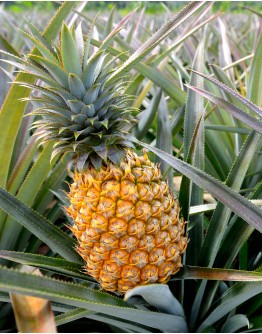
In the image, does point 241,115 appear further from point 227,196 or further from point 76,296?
point 76,296

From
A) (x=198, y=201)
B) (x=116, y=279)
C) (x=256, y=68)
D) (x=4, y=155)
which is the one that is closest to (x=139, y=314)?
(x=116, y=279)

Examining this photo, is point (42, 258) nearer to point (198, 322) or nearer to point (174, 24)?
point (198, 322)

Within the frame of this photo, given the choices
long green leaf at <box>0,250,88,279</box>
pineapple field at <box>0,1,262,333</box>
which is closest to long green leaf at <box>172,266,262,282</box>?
pineapple field at <box>0,1,262,333</box>

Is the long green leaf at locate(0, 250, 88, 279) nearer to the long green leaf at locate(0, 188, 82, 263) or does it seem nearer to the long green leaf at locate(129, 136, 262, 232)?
the long green leaf at locate(0, 188, 82, 263)

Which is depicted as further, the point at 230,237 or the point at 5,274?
the point at 230,237

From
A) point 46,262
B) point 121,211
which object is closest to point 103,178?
point 121,211

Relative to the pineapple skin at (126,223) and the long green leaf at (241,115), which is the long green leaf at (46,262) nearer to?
the pineapple skin at (126,223)

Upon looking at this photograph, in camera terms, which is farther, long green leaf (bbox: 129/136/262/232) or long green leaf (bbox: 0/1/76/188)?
long green leaf (bbox: 0/1/76/188)
